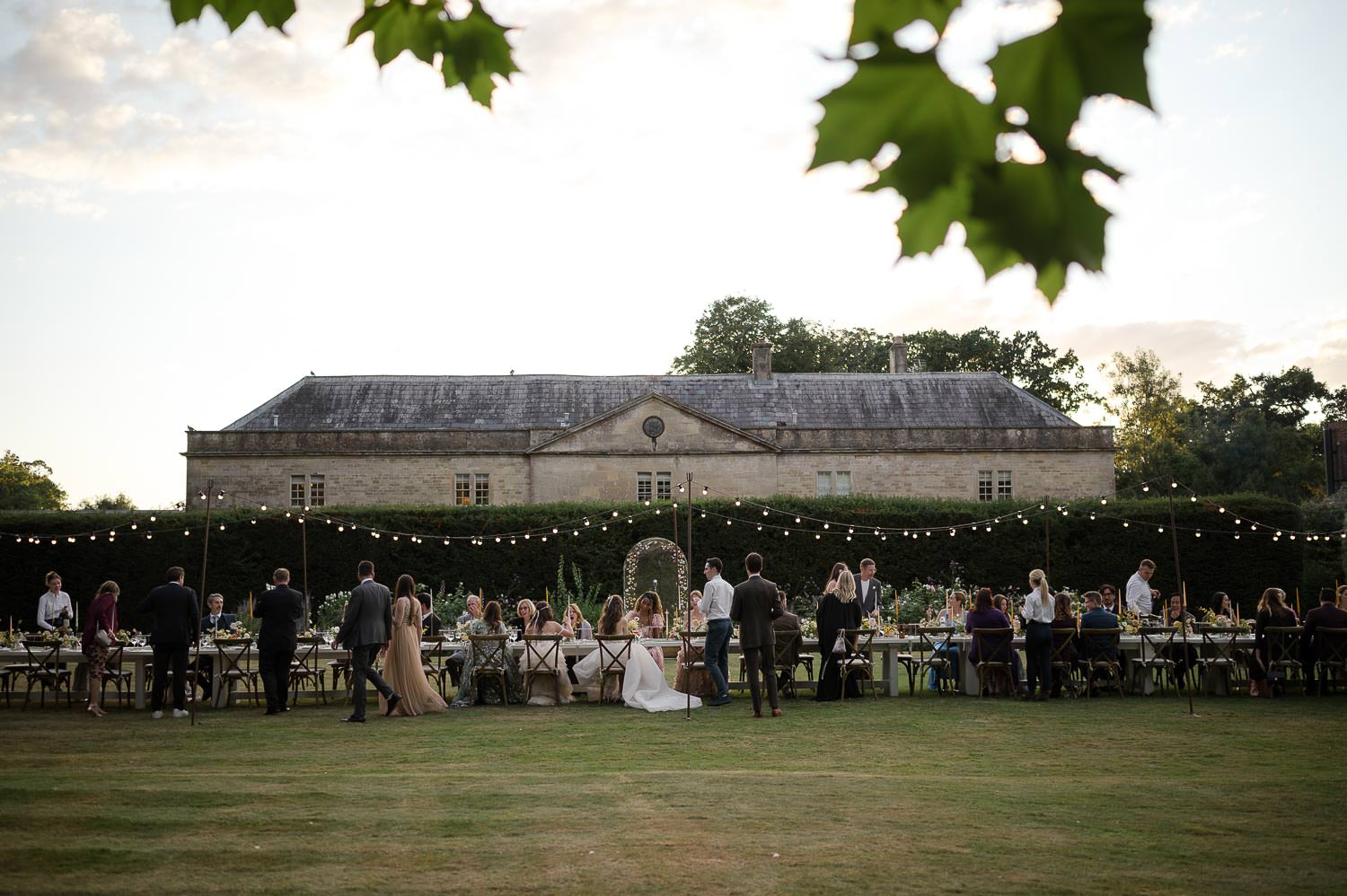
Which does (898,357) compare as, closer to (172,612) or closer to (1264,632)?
(1264,632)

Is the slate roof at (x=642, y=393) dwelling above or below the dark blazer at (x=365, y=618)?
above

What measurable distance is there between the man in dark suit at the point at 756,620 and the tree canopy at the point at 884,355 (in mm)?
37708

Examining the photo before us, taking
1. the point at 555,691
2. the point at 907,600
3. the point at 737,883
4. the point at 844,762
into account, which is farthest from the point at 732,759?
the point at 907,600

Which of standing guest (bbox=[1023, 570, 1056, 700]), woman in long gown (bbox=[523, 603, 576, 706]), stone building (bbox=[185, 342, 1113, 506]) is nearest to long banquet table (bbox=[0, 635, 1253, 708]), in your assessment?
woman in long gown (bbox=[523, 603, 576, 706])

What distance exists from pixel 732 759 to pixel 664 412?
1043 inches

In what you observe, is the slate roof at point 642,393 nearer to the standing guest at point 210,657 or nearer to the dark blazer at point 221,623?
the dark blazer at point 221,623

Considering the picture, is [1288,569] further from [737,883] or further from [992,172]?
[992,172]

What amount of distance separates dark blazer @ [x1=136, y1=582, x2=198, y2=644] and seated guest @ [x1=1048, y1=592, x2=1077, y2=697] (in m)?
9.01

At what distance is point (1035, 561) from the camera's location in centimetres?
2661

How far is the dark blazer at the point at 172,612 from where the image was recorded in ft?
37.8

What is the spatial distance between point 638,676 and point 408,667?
7.97 feet

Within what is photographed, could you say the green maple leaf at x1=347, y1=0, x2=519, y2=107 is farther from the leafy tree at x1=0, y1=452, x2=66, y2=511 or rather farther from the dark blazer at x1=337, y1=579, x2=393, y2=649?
the leafy tree at x1=0, y1=452, x2=66, y2=511

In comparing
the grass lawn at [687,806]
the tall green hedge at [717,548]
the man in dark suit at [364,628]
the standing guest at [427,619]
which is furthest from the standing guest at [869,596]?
the tall green hedge at [717,548]

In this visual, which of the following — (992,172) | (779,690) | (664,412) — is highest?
(664,412)
